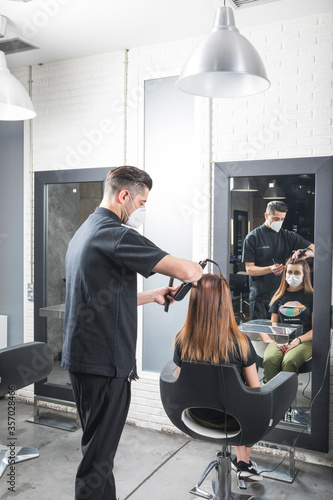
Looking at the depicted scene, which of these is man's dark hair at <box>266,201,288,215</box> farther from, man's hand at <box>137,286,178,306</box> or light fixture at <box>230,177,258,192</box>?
man's hand at <box>137,286,178,306</box>

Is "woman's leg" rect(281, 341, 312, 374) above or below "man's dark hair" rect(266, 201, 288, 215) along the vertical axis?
below

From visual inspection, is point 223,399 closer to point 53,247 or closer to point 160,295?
point 160,295

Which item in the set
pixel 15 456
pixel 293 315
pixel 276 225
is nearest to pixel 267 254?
pixel 276 225

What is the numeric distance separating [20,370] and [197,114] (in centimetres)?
199

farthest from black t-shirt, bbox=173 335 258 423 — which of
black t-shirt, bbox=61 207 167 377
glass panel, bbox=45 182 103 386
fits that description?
glass panel, bbox=45 182 103 386

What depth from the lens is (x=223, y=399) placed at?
6.22 ft

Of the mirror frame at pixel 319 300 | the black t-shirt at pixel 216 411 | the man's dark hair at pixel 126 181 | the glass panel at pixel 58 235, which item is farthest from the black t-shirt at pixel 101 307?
the glass panel at pixel 58 235

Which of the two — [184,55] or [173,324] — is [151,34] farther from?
[173,324]

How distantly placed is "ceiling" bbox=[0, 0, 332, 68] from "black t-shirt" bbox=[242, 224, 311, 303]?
50.7 inches

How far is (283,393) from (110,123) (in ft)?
7.72

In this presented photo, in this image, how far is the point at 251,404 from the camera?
190 cm

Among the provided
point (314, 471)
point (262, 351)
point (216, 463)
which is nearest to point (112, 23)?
point (262, 351)

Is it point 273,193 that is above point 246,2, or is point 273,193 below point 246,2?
below

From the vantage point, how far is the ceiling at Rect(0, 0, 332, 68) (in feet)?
9.06
